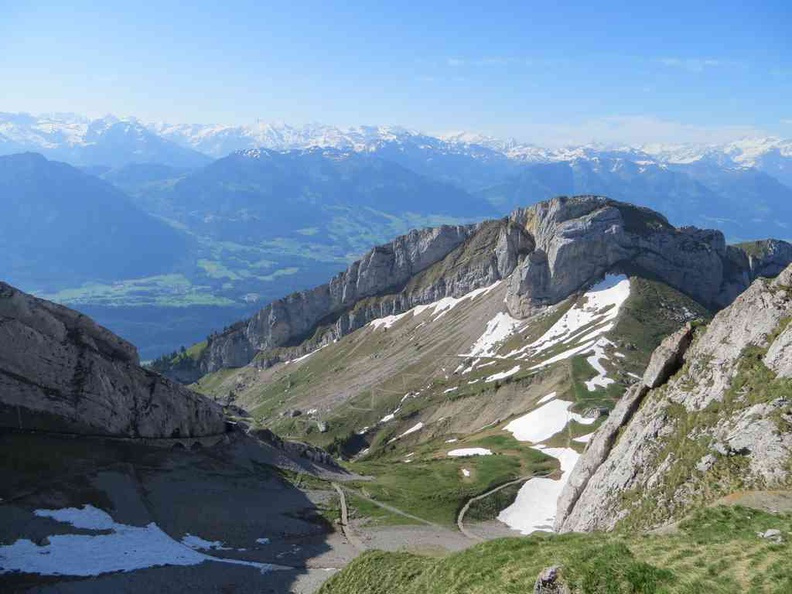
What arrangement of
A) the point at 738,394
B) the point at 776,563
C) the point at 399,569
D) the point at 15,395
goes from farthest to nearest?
the point at 15,395 → the point at 738,394 → the point at 399,569 → the point at 776,563

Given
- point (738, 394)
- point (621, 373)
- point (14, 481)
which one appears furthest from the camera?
point (621, 373)

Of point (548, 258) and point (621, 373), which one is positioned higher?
point (548, 258)

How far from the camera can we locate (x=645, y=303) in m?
164

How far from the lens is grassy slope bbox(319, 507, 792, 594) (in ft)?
66.8

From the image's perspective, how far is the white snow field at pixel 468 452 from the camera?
103062mm

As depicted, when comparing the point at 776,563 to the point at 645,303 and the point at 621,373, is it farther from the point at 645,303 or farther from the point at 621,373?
the point at 645,303

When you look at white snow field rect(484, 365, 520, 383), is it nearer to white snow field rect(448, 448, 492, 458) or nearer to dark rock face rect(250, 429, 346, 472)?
white snow field rect(448, 448, 492, 458)

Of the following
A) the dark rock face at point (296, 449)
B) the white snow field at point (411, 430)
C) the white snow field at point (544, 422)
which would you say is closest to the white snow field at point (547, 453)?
the white snow field at point (544, 422)

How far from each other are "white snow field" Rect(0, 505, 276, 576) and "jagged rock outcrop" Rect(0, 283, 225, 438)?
1609 cm

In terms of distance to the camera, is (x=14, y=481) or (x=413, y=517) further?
(x=413, y=517)

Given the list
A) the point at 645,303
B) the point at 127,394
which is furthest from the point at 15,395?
the point at 645,303

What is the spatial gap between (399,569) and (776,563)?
22794 millimetres

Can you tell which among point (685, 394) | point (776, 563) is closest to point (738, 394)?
point (685, 394)

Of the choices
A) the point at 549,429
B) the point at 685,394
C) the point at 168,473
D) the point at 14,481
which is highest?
the point at 685,394
